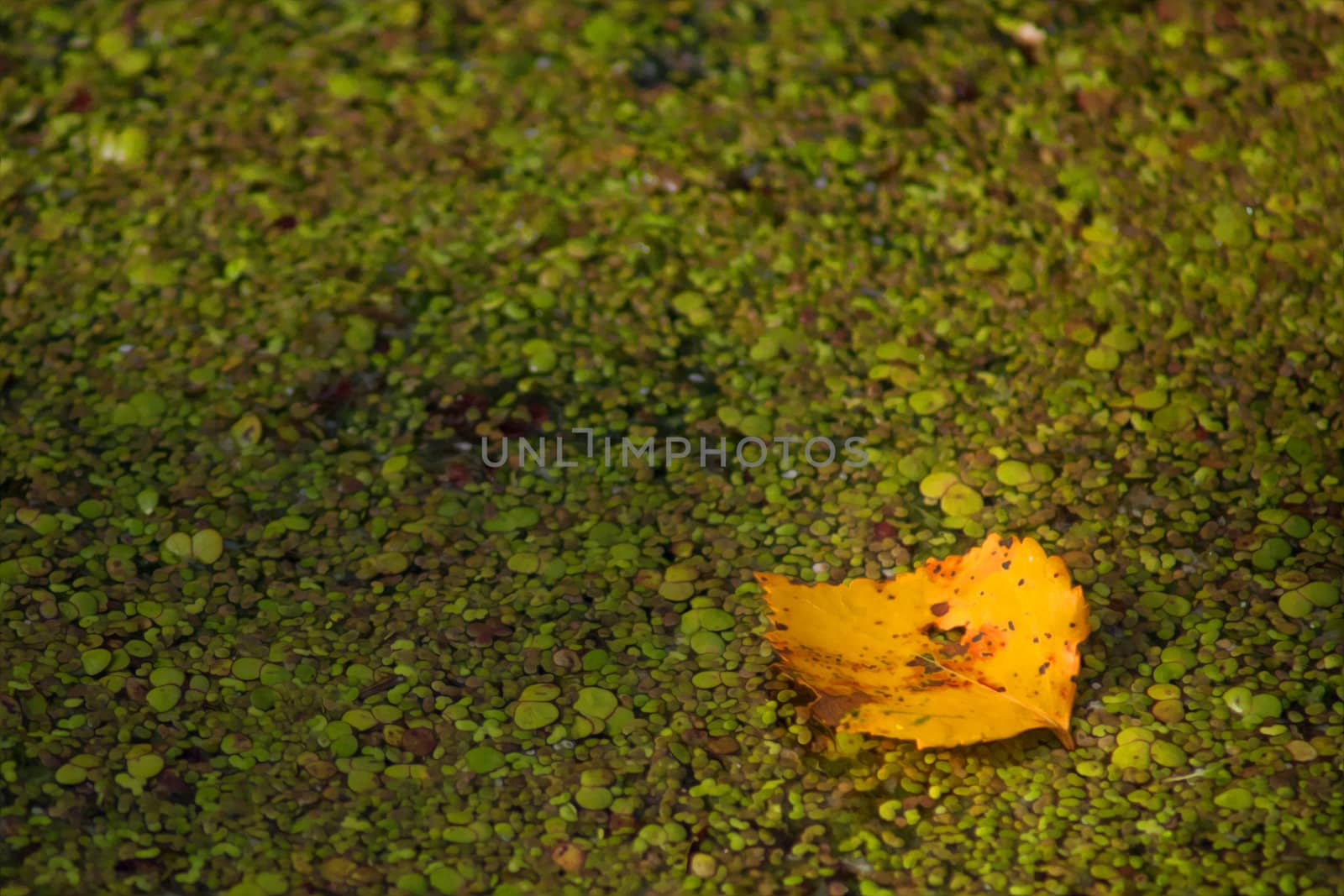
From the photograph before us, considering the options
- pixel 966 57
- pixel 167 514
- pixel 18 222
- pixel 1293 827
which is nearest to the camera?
pixel 1293 827

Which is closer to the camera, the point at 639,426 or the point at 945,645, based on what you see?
the point at 945,645

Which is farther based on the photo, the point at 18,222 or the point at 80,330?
the point at 18,222

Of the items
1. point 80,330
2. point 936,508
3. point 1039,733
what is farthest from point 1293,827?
point 80,330

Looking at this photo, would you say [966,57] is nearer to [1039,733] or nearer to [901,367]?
[901,367]
